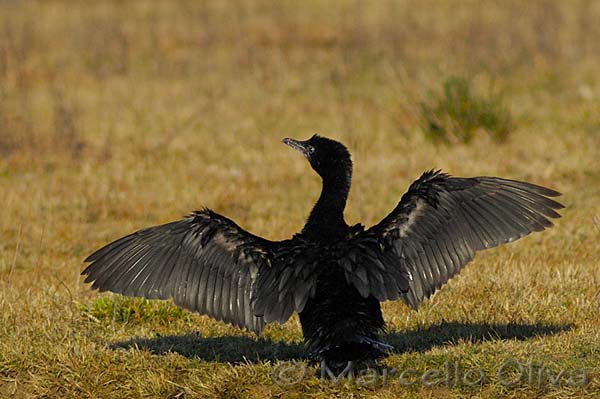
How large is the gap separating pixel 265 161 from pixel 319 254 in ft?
23.3

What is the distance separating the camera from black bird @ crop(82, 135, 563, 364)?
5594 millimetres

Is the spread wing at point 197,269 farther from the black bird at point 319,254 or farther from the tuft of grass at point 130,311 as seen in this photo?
the tuft of grass at point 130,311

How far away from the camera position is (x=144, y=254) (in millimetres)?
5895

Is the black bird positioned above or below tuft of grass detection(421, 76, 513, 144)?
below

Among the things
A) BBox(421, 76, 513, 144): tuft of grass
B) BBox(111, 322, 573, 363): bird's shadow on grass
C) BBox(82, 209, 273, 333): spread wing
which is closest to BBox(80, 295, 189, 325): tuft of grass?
BBox(111, 322, 573, 363): bird's shadow on grass

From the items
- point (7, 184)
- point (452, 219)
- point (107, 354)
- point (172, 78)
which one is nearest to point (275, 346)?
point (107, 354)

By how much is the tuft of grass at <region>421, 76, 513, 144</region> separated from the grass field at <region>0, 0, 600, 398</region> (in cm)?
14

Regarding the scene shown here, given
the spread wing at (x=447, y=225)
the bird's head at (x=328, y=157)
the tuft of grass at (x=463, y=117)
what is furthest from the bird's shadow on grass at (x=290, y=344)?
the tuft of grass at (x=463, y=117)

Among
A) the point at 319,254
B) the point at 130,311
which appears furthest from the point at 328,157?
the point at 130,311

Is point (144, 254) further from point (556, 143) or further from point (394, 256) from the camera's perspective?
point (556, 143)

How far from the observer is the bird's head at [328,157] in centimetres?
630

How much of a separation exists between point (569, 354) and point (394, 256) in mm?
1279

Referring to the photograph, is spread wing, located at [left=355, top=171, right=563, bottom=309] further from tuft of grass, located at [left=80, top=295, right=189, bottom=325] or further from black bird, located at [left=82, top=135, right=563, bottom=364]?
tuft of grass, located at [left=80, top=295, right=189, bottom=325]

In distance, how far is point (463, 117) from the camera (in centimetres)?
1290
